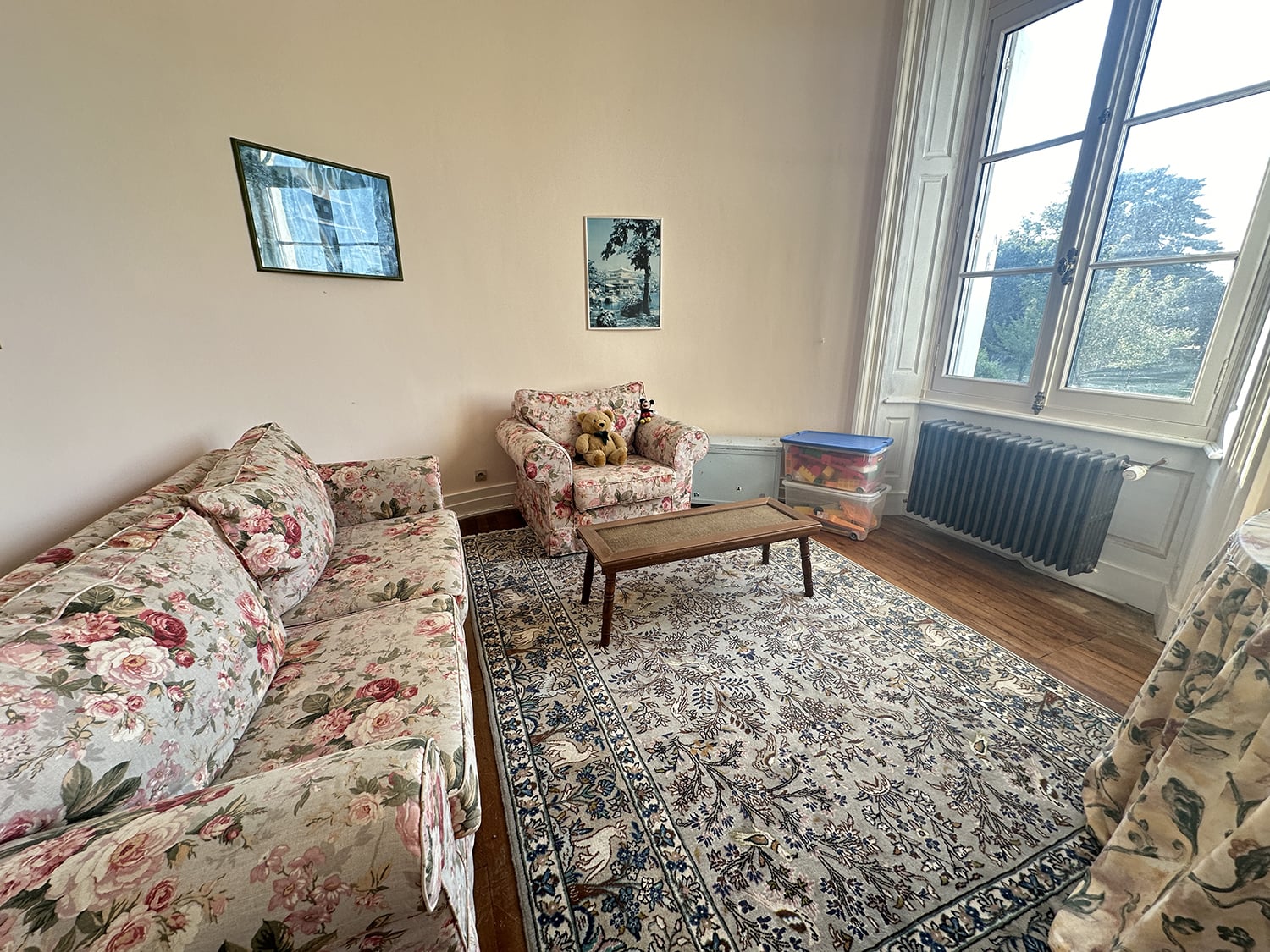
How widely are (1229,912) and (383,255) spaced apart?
11.4 ft

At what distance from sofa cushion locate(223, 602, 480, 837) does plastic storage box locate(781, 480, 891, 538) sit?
2406 millimetres

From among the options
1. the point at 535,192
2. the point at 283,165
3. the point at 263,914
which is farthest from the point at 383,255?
the point at 263,914

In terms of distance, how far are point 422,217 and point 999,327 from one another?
332 cm

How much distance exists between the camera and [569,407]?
10.2 feet

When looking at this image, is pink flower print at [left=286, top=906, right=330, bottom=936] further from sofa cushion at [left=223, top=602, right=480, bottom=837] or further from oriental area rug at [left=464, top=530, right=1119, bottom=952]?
oriental area rug at [left=464, top=530, right=1119, bottom=952]

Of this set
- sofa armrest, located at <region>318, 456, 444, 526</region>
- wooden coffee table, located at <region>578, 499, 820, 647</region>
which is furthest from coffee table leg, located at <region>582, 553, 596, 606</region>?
sofa armrest, located at <region>318, 456, 444, 526</region>

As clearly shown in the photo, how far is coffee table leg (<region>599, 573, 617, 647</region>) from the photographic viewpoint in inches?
73.7

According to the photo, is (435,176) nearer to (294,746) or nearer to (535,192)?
(535,192)

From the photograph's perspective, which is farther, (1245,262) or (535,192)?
(535,192)

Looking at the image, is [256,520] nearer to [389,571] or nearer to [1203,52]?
[389,571]

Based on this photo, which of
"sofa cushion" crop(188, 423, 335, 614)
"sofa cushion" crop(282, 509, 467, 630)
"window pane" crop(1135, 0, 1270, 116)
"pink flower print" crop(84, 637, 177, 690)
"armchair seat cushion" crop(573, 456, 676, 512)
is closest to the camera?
"pink flower print" crop(84, 637, 177, 690)

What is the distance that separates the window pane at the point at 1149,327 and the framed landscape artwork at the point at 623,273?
234cm

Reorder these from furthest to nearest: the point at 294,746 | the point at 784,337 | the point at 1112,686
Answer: the point at 784,337, the point at 1112,686, the point at 294,746

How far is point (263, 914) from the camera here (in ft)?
1.81
